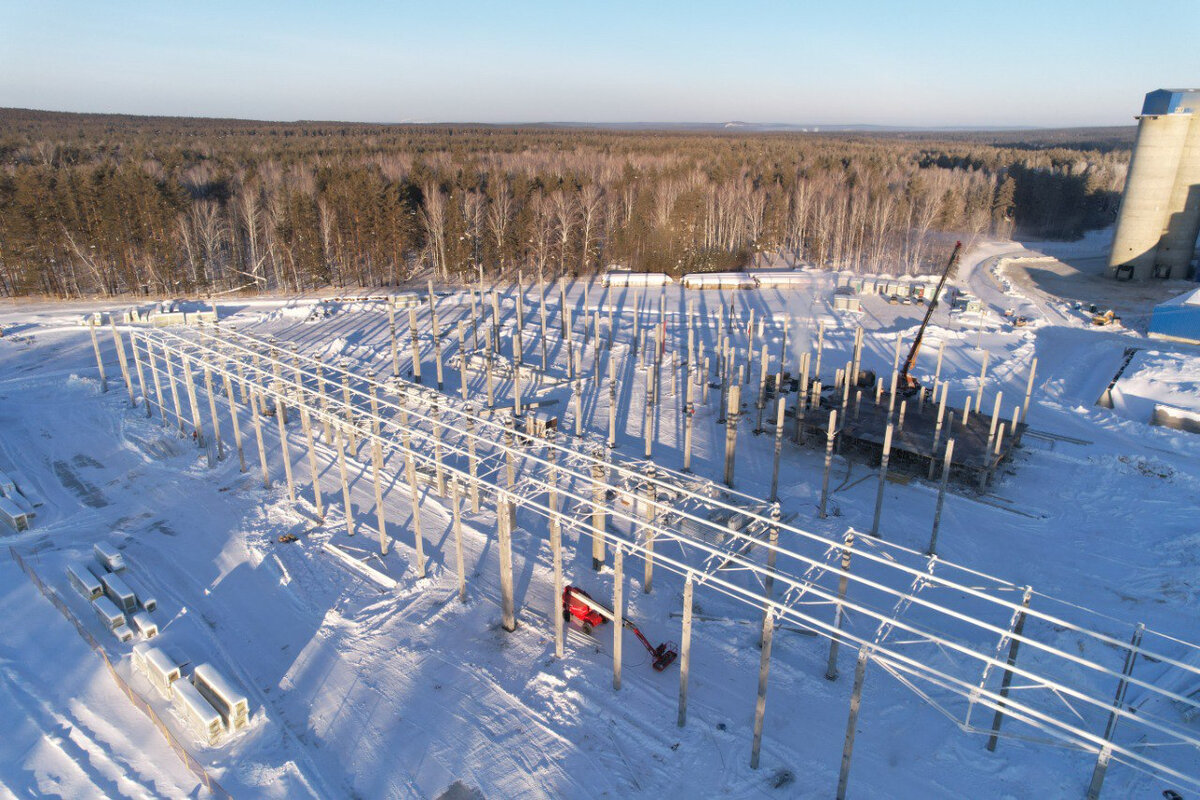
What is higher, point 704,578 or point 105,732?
point 704,578

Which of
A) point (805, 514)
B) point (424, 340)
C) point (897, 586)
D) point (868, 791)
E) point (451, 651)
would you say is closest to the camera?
point (868, 791)

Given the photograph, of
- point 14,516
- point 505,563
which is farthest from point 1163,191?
point 14,516

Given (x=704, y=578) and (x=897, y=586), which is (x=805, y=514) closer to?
(x=897, y=586)

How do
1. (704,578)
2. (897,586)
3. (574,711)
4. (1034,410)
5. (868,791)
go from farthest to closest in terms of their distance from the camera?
(1034,410), (897,586), (574,711), (704,578), (868,791)

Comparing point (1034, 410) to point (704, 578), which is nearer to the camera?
point (704, 578)

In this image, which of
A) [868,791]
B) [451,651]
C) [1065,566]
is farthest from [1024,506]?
[451,651]

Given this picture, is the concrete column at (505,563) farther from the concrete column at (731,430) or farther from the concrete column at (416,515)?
the concrete column at (731,430)

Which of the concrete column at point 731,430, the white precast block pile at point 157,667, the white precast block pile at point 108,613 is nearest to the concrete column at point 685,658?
the white precast block pile at point 157,667
